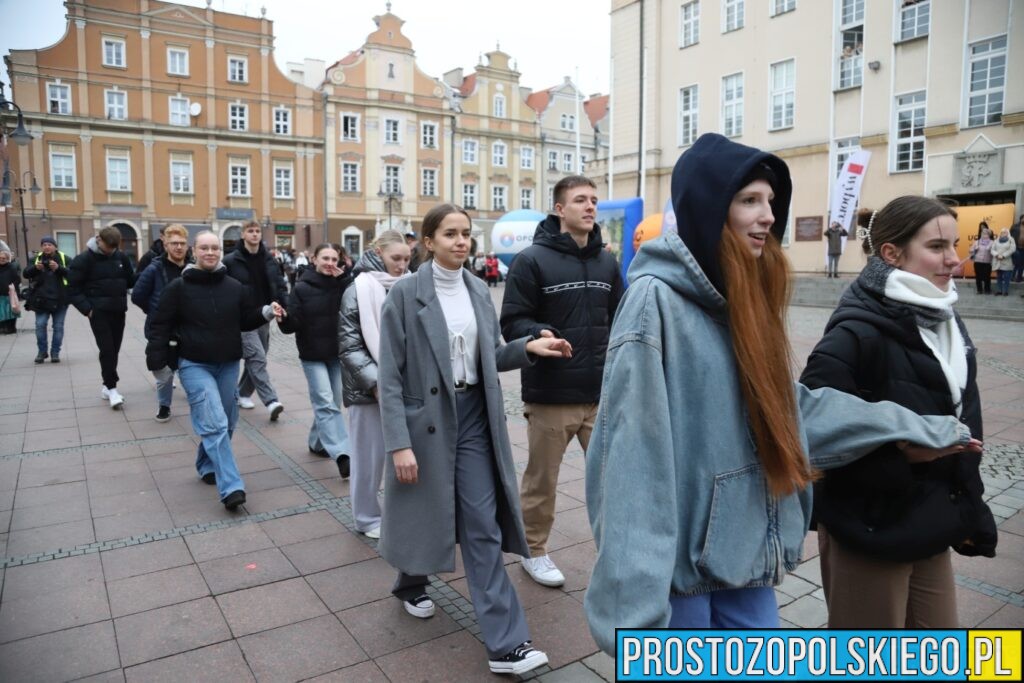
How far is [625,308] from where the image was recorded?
1752 mm

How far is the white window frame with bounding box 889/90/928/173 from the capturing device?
23.5 m

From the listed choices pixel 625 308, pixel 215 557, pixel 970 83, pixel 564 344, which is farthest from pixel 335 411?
pixel 970 83

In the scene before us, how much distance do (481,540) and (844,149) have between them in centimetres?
2673

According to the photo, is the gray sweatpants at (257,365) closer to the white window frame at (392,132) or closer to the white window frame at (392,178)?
the white window frame at (392,178)

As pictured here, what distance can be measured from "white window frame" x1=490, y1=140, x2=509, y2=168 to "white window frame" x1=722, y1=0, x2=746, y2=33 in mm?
27572

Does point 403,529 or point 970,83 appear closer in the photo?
point 403,529

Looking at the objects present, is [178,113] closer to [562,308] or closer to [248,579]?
[248,579]

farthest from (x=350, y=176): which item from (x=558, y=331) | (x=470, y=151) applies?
(x=558, y=331)

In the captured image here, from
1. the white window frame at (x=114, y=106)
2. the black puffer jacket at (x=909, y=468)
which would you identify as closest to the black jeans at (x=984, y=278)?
the black puffer jacket at (x=909, y=468)

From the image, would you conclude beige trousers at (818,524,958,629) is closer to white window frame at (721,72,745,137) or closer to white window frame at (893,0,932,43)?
white window frame at (893,0,932,43)

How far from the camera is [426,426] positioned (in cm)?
324

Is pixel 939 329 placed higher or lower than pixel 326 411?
higher

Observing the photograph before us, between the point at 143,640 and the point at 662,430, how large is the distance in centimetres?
283

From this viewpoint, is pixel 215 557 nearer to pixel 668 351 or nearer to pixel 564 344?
pixel 564 344
